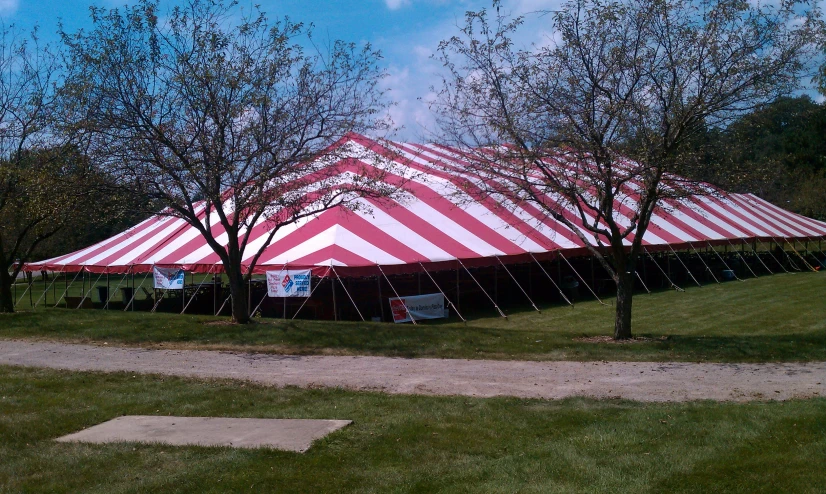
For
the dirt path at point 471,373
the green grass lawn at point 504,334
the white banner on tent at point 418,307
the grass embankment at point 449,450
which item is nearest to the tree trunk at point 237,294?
the green grass lawn at point 504,334

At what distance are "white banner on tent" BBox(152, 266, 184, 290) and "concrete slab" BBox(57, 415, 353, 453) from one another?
1304 centimetres

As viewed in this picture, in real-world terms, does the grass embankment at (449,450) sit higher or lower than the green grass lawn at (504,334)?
lower

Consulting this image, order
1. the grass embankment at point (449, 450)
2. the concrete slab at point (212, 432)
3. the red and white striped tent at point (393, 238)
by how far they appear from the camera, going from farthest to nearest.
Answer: the red and white striped tent at point (393, 238) → the concrete slab at point (212, 432) → the grass embankment at point (449, 450)

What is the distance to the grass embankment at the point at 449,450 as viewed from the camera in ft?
17.0

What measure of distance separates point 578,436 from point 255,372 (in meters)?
5.36

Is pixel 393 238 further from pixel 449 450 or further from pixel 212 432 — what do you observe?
pixel 449 450

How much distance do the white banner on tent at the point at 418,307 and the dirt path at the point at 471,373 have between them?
6.71 meters

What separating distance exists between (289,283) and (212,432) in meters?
11.0

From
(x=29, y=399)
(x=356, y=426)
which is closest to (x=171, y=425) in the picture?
(x=356, y=426)

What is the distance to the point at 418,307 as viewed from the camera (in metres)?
18.7

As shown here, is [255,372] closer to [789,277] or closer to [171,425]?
[171,425]

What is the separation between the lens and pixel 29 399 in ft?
27.2

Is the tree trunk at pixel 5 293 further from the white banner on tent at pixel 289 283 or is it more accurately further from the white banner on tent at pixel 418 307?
the white banner on tent at pixel 418 307

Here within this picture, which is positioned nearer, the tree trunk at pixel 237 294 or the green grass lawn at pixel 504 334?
the green grass lawn at pixel 504 334
